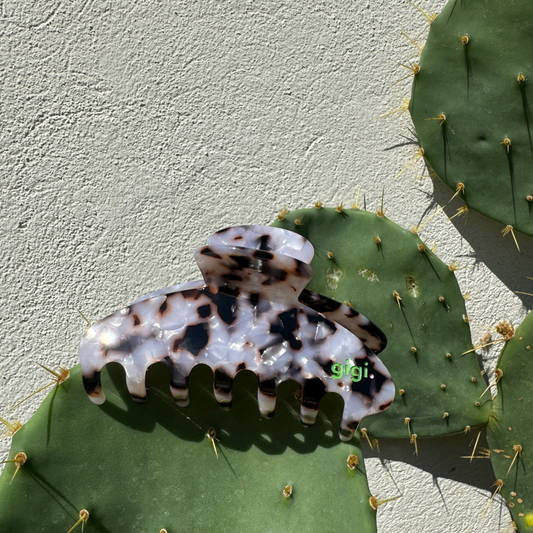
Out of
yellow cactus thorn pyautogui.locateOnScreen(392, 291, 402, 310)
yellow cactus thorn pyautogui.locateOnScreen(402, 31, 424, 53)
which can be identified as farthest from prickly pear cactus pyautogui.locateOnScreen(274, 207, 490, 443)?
yellow cactus thorn pyautogui.locateOnScreen(402, 31, 424, 53)

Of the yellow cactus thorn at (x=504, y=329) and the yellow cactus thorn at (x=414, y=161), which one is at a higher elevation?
the yellow cactus thorn at (x=414, y=161)

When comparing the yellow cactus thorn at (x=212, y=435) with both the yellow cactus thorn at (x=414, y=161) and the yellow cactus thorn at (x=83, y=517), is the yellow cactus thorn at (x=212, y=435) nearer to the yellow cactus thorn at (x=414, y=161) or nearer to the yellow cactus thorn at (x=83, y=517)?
the yellow cactus thorn at (x=83, y=517)

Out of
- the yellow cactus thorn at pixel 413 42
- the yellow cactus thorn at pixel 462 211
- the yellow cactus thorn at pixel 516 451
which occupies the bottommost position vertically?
the yellow cactus thorn at pixel 516 451

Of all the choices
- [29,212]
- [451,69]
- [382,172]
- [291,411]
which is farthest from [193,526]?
[451,69]

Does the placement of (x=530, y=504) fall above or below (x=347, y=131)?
below

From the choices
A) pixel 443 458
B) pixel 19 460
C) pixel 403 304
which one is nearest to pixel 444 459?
pixel 443 458

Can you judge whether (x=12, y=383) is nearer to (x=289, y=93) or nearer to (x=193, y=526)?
(x=193, y=526)

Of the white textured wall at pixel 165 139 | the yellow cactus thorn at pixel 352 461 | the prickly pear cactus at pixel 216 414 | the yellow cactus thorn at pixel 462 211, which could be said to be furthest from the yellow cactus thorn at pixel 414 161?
the yellow cactus thorn at pixel 352 461

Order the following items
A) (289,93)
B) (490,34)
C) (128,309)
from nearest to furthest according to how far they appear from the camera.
Answer: 1. (128,309)
2. (490,34)
3. (289,93)
